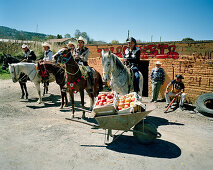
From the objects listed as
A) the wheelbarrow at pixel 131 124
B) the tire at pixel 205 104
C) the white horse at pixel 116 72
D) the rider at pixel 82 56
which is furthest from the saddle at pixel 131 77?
the tire at pixel 205 104

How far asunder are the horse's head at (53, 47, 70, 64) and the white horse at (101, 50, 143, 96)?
1511 mm

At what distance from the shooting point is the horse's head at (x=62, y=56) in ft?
18.7

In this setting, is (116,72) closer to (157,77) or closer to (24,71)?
(157,77)

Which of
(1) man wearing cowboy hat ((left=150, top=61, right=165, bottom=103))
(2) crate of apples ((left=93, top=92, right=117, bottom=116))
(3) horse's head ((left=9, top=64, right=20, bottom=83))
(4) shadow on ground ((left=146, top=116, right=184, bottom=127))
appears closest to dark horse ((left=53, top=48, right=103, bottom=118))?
(2) crate of apples ((left=93, top=92, right=117, bottom=116))

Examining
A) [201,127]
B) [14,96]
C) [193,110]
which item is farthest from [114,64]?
[14,96]

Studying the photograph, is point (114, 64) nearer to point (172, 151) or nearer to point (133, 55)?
point (133, 55)

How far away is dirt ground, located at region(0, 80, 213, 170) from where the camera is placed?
3852 millimetres

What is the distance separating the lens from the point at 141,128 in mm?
4492

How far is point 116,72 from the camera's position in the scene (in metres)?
5.68

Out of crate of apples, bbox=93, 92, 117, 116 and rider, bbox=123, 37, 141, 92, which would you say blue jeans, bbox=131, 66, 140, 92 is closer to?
rider, bbox=123, 37, 141, 92

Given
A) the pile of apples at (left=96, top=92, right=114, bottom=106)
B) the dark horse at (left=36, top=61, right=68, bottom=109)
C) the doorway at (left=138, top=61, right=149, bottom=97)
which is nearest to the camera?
the pile of apples at (left=96, top=92, right=114, bottom=106)

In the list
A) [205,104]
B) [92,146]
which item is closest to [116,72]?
[92,146]

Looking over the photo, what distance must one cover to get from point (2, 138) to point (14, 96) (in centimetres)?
605

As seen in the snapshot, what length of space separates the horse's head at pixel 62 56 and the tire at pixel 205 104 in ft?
21.0
